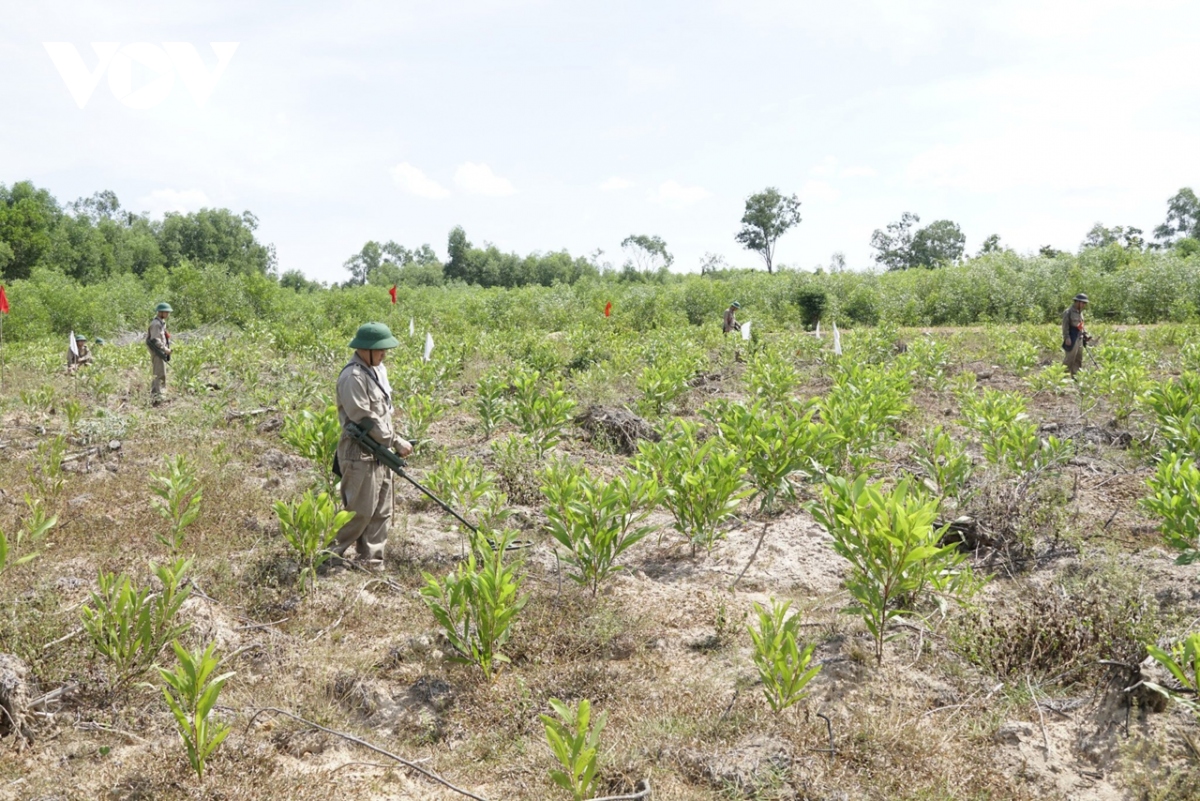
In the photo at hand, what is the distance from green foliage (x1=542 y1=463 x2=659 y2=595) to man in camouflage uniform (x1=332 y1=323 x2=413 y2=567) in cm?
111

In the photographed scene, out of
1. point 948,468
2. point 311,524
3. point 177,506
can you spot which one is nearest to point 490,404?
point 177,506

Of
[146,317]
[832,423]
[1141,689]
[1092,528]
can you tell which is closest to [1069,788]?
[1141,689]

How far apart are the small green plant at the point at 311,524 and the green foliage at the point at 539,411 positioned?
2.56 meters

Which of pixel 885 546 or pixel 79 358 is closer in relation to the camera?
pixel 885 546

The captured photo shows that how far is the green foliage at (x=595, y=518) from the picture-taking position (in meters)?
4.22

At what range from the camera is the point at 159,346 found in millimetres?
10539

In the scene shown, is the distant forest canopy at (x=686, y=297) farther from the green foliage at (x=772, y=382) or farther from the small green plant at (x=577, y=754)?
the small green plant at (x=577, y=754)

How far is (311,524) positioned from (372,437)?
0.71m

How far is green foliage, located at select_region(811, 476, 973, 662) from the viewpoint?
3273mm

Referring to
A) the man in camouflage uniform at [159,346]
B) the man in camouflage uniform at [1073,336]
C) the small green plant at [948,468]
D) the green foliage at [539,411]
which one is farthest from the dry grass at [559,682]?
the man in camouflage uniform at [1073,336]

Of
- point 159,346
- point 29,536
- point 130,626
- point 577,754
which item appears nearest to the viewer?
point 577,754

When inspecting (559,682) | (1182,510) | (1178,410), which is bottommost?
(559,682)

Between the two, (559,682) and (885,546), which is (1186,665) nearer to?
(885,546)

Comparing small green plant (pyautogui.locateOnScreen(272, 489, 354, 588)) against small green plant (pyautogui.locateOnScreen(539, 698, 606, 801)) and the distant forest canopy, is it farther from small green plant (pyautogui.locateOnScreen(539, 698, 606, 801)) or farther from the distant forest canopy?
the distant forest canopy
